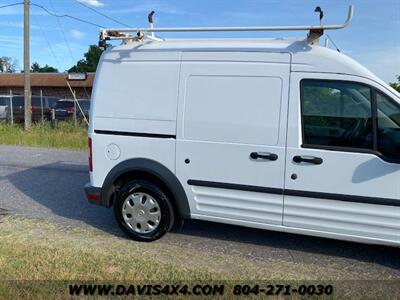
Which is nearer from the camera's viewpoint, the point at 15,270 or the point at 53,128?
the point at 15,270

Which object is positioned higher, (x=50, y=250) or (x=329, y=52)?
(x=329, y=52)

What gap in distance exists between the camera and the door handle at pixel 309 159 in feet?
14.6

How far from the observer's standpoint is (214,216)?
16.4ft

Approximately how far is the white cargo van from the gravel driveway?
37cm

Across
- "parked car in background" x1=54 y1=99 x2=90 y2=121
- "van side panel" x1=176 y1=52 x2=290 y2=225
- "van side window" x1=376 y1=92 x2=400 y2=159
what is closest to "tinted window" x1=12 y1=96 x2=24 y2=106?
"parked car in background" x1=54 y1=99 x2=90 y2=121

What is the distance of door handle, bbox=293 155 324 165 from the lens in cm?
445

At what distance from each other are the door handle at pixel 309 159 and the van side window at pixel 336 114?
0.14 meters

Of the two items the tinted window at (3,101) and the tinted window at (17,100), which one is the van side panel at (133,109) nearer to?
the tinted window at (17,100)

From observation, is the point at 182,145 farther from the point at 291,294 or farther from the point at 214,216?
the point at 291,294

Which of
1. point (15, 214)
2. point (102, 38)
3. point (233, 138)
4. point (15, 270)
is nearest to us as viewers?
point (15, 270)

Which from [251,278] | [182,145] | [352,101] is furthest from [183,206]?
[352,101]

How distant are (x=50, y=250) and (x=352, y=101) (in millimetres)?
3537

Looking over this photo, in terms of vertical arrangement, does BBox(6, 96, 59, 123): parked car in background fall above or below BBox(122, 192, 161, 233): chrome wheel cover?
above

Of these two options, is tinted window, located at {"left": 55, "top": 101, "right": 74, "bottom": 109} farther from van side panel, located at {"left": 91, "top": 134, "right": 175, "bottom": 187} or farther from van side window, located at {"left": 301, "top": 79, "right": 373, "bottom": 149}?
van side window, located at {"left": 301, "top": 79, "right": 373, "bottom": 149}
